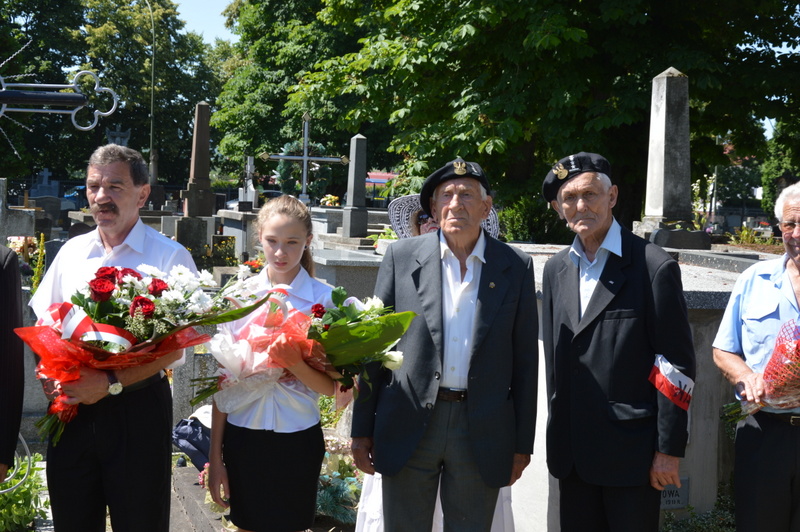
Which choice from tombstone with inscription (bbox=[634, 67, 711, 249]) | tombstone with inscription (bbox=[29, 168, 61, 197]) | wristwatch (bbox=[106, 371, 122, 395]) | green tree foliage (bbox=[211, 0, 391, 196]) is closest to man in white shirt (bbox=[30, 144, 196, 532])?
wristwatch (bbox=[106, 371, 122, 395])

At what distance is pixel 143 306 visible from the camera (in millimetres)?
2725

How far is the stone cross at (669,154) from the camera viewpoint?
412 inches

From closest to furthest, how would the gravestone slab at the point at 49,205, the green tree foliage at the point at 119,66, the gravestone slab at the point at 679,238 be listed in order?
the gravestone slab at the point at 679,238, the gravestone slab at the point at 49,205, the green tree foliage at the point at 119,66

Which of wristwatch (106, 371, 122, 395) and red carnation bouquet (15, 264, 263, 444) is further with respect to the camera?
wristwatch (106, 371, 122, 395)

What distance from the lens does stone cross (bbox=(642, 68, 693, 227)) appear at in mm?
10453

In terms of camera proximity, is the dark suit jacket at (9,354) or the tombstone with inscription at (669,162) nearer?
the dark suit jacket at (9,354)

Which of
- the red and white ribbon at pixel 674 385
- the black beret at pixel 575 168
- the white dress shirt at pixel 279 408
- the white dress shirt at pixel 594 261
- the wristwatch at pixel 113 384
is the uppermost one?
the black beret at pixel 575 168

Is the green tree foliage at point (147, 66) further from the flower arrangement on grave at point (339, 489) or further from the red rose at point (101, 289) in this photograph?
the red rose at point (101, 289)

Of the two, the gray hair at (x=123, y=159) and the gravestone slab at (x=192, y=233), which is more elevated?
the gray hair at (x=123, y=159)

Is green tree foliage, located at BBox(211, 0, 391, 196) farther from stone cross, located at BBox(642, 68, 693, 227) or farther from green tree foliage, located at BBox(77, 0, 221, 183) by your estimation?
stone cross, located at BBox(642, 68, 693, 227)

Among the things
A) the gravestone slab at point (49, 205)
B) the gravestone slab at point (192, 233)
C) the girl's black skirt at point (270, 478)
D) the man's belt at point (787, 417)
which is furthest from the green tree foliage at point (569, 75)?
the gravestone slab at point (49, 205)

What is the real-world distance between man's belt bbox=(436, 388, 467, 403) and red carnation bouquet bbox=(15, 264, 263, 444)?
0.84 meters

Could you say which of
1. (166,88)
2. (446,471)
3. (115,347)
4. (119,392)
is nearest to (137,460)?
(119,392)

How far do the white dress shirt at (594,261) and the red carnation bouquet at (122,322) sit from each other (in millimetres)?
1379
